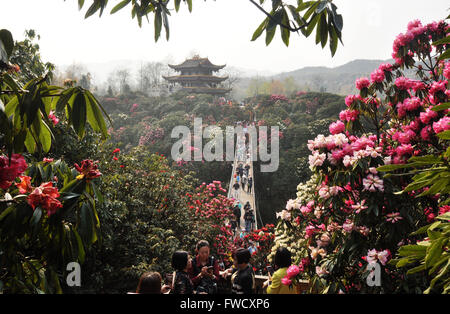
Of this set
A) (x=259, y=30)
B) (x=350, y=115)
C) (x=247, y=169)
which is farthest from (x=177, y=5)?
(x=247, y=169)

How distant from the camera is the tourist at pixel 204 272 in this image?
8.78 feet

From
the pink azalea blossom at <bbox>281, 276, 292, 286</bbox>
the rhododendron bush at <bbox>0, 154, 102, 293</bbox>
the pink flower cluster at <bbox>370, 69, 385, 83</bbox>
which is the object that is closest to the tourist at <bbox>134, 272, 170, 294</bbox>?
the rhododendron bush at <bbox>0, 154, 102, 293</bbox>

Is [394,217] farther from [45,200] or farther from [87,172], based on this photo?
[45,200]

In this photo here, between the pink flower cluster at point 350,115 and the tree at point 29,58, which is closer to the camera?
the pink flower cluster at point 350,115

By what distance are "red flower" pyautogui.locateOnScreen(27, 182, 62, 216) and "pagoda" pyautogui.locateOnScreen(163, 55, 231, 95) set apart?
38.5 m

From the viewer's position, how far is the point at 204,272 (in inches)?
105

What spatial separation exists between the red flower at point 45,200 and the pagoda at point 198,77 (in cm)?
3850

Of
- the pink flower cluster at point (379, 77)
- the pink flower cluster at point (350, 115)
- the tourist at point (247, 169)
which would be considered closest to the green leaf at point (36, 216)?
the pink flower cluster at point (350, 115)

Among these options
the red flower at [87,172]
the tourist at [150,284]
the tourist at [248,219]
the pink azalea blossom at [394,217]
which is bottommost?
the tourist at [248,219]

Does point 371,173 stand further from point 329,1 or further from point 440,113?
point 329,1

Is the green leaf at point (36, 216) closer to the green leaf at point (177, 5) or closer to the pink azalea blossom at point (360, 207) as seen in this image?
the green leaf at point (177, 5)

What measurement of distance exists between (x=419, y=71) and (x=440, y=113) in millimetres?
1395

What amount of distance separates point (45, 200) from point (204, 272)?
195 centimetres

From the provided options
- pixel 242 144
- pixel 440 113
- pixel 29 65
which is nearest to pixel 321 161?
pixel 440 113
